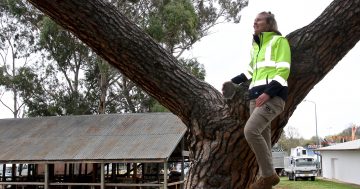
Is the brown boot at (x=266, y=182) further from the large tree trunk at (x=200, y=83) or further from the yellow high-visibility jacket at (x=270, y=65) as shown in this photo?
the yellow high-visibility jacket at (x=270, y=65)

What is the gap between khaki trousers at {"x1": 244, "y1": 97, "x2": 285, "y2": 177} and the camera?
10.2ft

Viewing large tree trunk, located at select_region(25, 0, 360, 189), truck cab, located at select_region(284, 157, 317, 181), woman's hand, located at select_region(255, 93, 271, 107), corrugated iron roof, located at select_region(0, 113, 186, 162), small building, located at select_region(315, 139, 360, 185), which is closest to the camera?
woman's hand, located at select_region(255, 93, 271, 107)

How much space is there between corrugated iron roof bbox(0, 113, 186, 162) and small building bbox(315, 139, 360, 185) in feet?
48.8

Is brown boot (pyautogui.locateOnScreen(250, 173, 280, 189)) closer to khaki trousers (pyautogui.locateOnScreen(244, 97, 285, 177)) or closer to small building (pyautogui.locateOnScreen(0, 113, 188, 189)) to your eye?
khaki trousers (pyautogui.locateOnScreen(244, 97, 285, 177))

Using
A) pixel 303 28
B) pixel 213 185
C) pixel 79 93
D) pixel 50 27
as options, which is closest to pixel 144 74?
pixel 213 185

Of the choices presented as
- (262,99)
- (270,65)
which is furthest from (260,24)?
(262,99)

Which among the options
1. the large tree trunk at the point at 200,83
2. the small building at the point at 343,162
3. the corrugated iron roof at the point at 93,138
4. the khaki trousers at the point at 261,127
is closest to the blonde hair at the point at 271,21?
the large tree trunk at the point at 200,83

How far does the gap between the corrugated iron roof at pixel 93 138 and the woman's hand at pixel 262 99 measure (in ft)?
39.1

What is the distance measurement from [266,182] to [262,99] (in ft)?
2.01

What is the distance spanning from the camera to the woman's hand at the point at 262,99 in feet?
10.1

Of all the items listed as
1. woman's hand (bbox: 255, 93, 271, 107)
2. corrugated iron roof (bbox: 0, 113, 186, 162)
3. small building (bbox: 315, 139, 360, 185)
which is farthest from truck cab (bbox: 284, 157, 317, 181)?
woman's hand (bbox: 255, 93, 271, 107)

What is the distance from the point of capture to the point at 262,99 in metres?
3.08

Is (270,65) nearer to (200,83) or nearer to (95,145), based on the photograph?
(200,83)

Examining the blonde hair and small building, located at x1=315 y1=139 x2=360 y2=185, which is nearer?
the blonde hair
